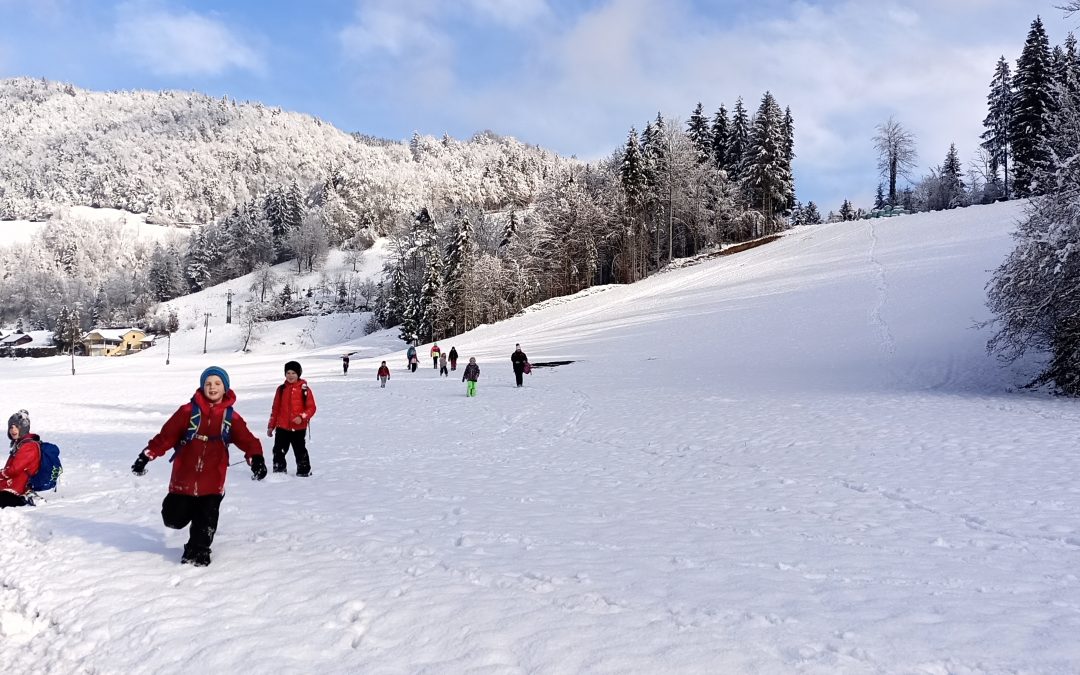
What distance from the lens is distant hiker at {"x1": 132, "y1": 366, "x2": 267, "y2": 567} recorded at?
540 centimetres

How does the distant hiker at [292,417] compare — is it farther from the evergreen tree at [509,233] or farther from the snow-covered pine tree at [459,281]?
the evergreen tree at [509,233]

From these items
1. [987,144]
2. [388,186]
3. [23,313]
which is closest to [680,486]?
[987,144]

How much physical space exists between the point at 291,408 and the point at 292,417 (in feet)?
0.47

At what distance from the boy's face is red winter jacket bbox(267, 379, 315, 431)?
3.84 metres

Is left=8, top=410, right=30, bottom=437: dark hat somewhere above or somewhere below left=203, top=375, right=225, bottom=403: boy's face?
below

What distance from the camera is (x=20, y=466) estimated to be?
7281 mm

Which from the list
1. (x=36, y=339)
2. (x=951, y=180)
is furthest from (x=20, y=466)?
(x=36, y=339)

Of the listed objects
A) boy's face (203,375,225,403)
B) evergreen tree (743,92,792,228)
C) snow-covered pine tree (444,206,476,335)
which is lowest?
boy's face (203,375,225,403)

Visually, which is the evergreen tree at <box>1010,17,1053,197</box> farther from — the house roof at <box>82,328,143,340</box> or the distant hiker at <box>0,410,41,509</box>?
the house roof at <box>82,328,143,340</box>

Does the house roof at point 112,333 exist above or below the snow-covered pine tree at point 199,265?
below

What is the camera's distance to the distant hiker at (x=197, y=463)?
213 inches

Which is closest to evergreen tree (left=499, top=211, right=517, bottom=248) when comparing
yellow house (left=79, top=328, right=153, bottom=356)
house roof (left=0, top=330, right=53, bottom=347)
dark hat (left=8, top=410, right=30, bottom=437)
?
yellow house (left=79, top=328, right=153, bottom=356)

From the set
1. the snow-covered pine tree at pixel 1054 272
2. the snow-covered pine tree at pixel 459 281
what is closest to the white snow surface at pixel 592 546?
the snow-covered pine tree at pixel 1054 272

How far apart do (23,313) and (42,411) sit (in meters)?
151
